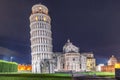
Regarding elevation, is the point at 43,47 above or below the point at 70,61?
above

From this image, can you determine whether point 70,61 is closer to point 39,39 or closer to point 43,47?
point 43,47

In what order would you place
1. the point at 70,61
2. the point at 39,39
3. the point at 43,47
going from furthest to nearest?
the point at 70,61 < the point at 39,39 < the point at 43,47

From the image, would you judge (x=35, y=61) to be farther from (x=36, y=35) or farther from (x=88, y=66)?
(x=88, y=66)

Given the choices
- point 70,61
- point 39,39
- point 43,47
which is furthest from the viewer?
point 70,61

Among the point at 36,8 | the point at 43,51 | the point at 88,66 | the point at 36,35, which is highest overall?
the point at 36,8

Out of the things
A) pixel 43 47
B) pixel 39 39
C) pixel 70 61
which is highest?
pixel 39 39

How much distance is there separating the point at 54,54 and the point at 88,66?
35.1 meters

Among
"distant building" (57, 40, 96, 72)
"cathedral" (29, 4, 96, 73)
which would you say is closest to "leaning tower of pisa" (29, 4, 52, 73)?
"cathedral" (29, 4, 96, 73)

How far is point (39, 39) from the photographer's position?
129375 millimetres

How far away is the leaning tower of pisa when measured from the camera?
128250 millimetres

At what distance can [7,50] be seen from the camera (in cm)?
17350

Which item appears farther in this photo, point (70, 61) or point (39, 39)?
point (70, 61)

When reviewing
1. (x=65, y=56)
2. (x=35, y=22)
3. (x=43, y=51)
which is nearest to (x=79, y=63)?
(x=65, y=56)

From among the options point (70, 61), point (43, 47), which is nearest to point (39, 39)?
point (43, 47)
